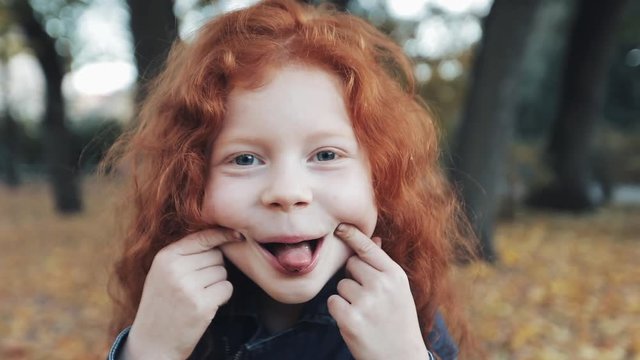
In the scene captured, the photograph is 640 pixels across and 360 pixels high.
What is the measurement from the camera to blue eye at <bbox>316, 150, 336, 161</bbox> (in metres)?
1.43

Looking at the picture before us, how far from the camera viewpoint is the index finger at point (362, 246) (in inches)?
57.2

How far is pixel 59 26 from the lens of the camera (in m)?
13.2

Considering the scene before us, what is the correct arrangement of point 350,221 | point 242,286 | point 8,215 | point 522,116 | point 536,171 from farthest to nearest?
point 522,116 < point 8,215 < point 536,171 < point 242,286 < point 350,221

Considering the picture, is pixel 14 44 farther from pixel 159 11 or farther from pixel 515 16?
pixel 515 16

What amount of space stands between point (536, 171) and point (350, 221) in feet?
35.4

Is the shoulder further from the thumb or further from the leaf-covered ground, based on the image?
the leaf-covered ground

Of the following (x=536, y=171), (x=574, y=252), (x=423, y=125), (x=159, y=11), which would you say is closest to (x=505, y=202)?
(x=536, y=171)

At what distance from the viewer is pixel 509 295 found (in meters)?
4.64

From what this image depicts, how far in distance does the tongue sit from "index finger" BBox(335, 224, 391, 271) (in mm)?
96

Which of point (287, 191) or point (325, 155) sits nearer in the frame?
point (287, 191)

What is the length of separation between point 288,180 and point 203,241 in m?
0.30

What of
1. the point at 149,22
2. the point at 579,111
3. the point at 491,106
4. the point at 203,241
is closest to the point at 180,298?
the point at 203,241

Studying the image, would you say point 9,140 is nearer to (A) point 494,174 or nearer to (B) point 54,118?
(B) point 54,118

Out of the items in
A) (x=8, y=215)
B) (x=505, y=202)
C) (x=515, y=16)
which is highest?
(x=515, y=16)
